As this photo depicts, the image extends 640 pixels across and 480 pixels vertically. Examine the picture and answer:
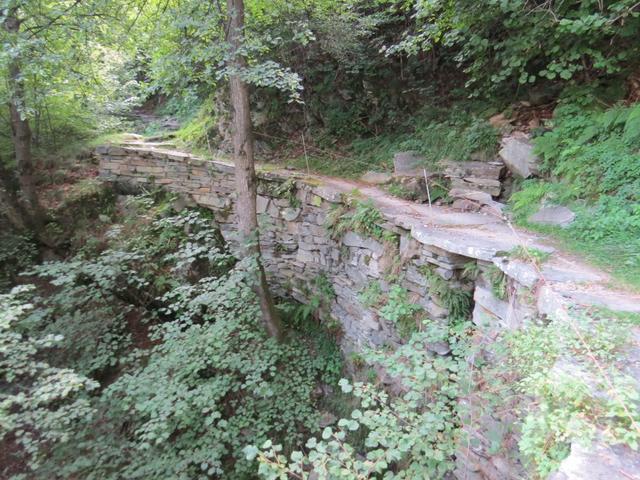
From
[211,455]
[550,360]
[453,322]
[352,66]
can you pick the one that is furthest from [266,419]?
[352,66]

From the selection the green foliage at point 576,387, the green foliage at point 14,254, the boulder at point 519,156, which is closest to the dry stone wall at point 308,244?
the green foliage at point 576,387

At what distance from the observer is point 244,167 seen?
188 inches

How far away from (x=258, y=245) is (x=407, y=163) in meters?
2.49

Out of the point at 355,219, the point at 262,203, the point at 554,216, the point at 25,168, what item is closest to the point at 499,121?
the point at 554,216

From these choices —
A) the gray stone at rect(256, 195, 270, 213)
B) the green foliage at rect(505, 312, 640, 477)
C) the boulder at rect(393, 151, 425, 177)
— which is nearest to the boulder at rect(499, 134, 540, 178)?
the boulder at rect(393, 151, 425, 177)

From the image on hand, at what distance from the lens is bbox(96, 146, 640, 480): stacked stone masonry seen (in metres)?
2.62

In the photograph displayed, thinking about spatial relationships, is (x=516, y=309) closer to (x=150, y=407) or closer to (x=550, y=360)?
(x=550, y=360)

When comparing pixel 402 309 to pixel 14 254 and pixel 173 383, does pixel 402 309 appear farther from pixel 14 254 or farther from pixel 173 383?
pixel 14 254

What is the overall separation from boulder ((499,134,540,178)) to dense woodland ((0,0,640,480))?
0.14 meters

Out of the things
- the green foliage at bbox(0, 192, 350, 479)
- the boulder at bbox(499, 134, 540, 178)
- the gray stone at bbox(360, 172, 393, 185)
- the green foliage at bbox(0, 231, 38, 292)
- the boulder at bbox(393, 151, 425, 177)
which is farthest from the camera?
the green foliage at bbox(0, 231, 38, 292)

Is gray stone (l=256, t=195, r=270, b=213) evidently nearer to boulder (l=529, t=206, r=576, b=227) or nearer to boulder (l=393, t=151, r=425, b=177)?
boulder (l=393, t=151, r=425, b=177)

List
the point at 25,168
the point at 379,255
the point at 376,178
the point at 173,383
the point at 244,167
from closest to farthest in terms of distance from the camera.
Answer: the point at 173,383 → the point at 379,255 → the point at 244,167 → the point at 376,178 → the point at 25,168

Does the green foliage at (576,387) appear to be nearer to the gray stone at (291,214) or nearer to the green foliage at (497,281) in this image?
the green foliage at (497,281)

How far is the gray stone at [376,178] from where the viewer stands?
567cm
